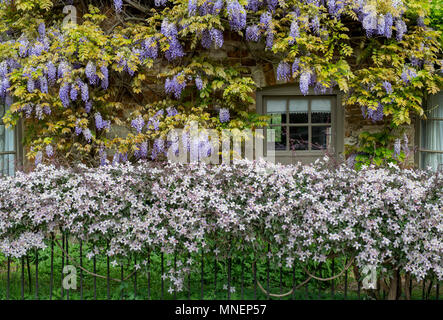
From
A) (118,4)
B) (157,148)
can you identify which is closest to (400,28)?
(157,148)

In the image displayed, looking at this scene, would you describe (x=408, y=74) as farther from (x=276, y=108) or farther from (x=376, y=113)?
(x=276, y=108)

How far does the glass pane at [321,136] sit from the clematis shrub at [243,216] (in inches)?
104

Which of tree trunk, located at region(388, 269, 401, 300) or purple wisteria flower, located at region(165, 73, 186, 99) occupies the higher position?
purple wisteria flower, located at region(165, 73, 186, 99)

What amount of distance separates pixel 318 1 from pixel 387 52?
3.36 ft

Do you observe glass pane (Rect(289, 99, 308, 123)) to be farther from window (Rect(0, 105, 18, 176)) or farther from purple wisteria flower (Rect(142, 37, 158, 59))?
window (Rect(0, 105, 18, 176))

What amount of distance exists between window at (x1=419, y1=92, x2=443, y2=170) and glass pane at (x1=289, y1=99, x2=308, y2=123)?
4.99 ft

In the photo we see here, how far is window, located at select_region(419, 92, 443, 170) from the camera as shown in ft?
18.9

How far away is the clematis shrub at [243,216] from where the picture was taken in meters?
2.90

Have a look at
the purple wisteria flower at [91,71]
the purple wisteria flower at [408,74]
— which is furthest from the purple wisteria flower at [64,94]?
the purple wisteria flower at [408,74]

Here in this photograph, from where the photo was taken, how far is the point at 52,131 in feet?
17.7

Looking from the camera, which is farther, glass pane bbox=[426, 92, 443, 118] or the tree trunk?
glass pane bbox=[426, 92, 443, 118]

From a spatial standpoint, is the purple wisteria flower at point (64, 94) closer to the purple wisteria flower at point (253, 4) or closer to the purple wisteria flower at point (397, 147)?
the purple wisteria flower at point (253, 4)

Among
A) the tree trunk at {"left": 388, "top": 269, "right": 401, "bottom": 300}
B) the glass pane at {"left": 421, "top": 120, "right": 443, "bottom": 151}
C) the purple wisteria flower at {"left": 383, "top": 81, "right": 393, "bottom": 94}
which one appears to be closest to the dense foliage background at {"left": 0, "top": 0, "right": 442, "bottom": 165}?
the purple wisteria flower at {"left": 383, "top": 81, "right": 393, "bottom": 94}

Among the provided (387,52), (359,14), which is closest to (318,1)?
(359,14)
